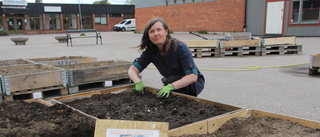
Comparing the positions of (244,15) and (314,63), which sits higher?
(244,15)

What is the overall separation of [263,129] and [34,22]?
150 feet

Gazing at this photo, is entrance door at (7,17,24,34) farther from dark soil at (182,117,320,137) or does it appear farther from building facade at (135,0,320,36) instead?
dark soil at (182,117,320,137)

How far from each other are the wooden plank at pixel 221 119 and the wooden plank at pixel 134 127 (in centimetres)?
69

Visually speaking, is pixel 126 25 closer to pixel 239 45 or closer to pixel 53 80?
pixel 239 45

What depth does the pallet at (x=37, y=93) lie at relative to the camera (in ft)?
14.2

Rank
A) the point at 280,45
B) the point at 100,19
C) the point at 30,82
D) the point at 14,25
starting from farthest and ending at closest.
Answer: the point at 100,19 → the point at 14,25 → the point at 280,45 → the point at 30,82

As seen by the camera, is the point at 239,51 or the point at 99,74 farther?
the point at 239,51

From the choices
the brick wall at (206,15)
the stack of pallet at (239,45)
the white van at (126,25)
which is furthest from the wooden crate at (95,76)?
the white van at (126,25)

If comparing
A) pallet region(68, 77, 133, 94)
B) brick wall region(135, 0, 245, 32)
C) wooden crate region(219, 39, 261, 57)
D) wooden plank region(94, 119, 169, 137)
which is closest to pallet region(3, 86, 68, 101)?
pallet region(68, 77, 133, 94)

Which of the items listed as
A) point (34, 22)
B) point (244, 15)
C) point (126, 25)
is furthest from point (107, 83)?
point (34, 22)

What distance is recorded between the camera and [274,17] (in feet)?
69.4

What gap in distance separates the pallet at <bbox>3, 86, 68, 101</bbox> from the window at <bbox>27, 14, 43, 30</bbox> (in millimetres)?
41959

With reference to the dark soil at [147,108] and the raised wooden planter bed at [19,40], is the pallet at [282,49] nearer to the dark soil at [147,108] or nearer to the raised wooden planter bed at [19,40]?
the dark soil at [147,108]

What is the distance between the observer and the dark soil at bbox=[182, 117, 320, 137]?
7.53 ft
